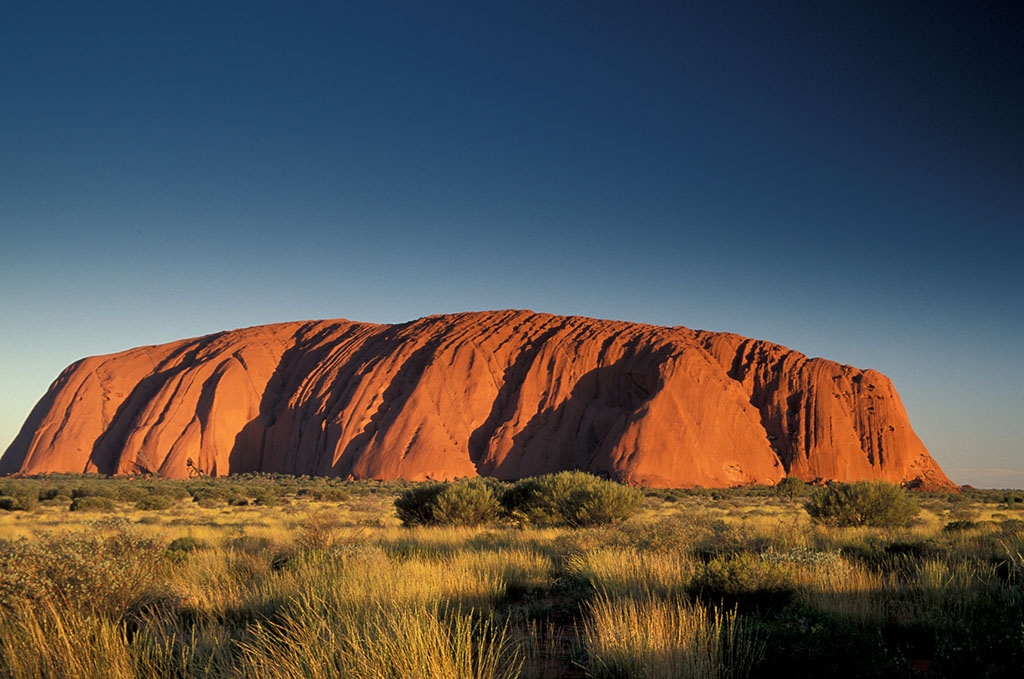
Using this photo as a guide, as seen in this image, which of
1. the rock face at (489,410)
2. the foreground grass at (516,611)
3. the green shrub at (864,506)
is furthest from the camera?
the rock face at (489,410)

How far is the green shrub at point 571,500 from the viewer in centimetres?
1617

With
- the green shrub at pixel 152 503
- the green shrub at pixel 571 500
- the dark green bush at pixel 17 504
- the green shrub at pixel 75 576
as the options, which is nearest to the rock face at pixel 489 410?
the green shrub at pixel 152 503

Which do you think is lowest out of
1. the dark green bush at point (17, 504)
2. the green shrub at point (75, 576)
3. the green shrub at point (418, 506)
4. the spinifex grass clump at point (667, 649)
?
the dark green bush at point (17, 504)

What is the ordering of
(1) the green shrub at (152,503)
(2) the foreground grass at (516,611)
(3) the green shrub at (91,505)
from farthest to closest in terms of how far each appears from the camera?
(1) the green shrub at (152,503), (3) the green shrub at (91,505), (2) the foreground grass at (516,611)

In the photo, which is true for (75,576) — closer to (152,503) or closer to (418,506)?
(418,506)

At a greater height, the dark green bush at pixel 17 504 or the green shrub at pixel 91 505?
the green shrub at pixel 91 505

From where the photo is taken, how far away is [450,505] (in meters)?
16.8

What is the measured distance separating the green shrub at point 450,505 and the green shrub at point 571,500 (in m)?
0.93

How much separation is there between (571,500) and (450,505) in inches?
137

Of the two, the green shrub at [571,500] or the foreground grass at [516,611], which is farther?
the green shrub at [571,500]

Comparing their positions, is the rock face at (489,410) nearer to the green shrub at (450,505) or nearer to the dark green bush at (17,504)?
the dark green bush at (17,504)

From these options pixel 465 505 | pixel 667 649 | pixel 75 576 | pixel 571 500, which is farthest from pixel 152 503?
pixel 667 649

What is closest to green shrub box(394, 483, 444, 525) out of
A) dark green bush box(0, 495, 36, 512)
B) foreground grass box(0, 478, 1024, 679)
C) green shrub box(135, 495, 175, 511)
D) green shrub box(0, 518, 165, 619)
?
foreground grass box(0, 478, 1024, 679)

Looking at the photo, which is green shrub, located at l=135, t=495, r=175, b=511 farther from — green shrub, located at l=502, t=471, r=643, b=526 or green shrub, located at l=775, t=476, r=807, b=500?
green shrub, located at l=775, t=476, r=807, b=500
